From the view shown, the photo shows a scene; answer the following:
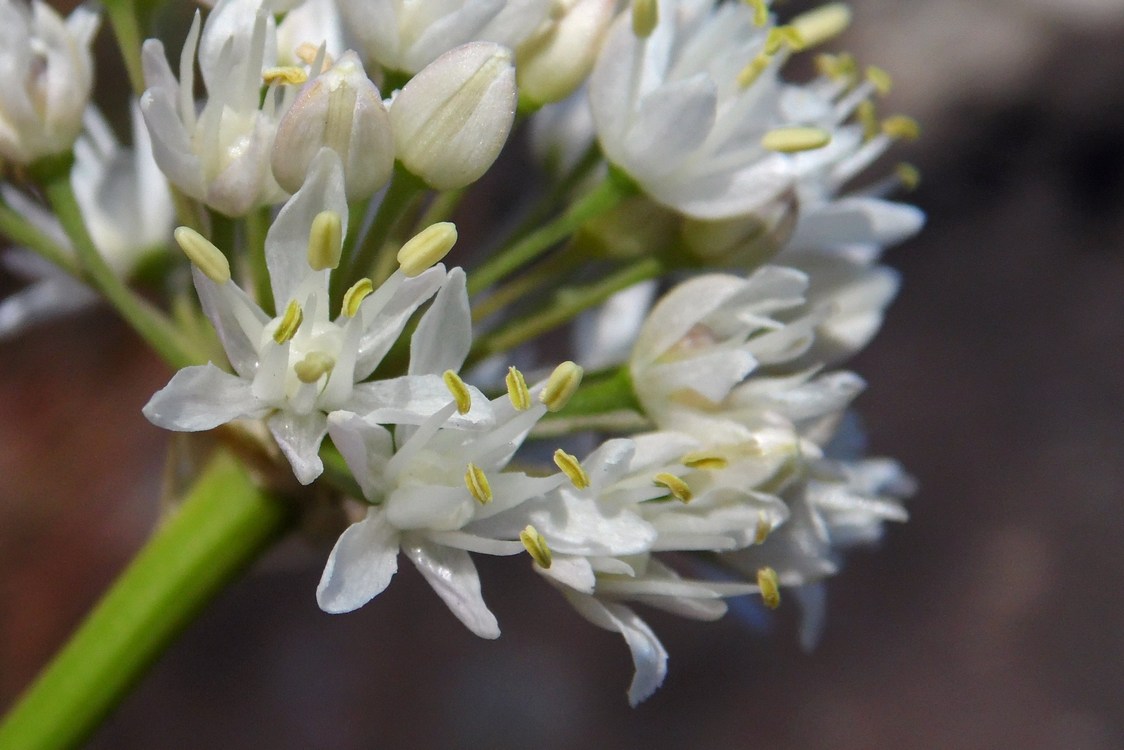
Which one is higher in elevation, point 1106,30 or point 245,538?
point 245,538

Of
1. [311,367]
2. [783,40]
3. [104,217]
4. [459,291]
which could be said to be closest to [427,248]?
[459,291]

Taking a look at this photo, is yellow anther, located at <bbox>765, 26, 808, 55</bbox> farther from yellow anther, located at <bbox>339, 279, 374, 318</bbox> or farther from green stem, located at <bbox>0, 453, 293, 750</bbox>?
green stem, located at <bbox>0, 453, 293, 750</bbox>

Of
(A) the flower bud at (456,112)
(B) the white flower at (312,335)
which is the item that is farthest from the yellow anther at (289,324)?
(A) the flower bud at (456,112)

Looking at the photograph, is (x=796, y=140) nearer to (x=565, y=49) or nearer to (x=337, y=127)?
(x=565, y=49)

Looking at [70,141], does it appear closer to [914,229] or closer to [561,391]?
[561,391]

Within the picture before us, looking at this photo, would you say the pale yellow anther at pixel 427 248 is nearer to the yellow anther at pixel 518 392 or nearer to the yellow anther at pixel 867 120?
→ the yellow anther at pixel 518 392

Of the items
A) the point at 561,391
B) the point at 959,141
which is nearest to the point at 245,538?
the point at 561,391

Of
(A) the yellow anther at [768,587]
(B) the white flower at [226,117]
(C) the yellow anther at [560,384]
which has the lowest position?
(A) the yellow anther at [768,587]
